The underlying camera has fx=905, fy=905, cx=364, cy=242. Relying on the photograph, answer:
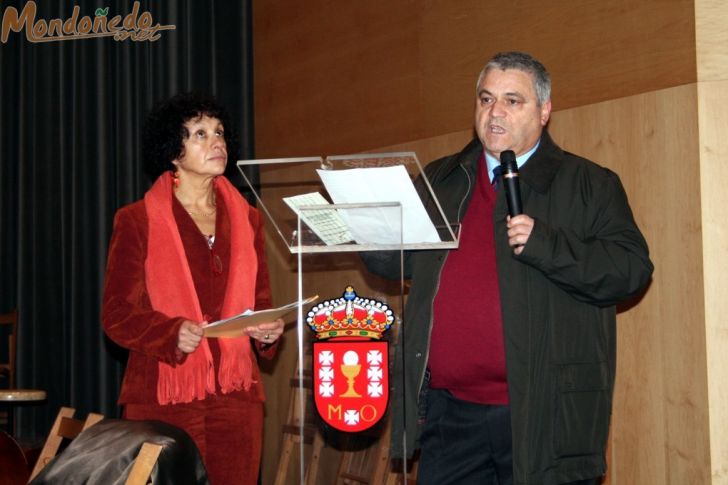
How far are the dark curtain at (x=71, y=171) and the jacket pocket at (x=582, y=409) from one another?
3.90 m

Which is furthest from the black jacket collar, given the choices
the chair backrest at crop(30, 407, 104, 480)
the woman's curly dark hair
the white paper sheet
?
the chair backrest at crop(30, 407, 104, 480)

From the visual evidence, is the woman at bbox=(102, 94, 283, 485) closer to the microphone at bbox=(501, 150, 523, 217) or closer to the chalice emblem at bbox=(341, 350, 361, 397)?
the chalice emblem at bbox=(341, 350, 361, 397)

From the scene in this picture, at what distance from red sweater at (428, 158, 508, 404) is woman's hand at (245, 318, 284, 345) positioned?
0.67m

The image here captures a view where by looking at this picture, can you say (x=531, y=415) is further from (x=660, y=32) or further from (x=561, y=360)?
(x=660, y=32)

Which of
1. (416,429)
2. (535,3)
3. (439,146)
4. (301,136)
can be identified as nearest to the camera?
(416,429)

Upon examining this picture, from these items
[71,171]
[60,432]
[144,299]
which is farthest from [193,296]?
[71,171]

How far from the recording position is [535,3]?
375 cm

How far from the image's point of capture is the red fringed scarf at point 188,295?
289 centimetres

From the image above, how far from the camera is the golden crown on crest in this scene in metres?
2.10

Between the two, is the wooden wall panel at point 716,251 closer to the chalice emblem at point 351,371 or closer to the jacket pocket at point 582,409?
the jacket pocket at point 582,409

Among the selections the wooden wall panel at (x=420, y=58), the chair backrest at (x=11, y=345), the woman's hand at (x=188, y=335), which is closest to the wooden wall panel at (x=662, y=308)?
the wooden wall panel at (x=420, y=58)

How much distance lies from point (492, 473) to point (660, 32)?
5.76 ft

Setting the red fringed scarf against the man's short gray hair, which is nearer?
the man's short gray hair

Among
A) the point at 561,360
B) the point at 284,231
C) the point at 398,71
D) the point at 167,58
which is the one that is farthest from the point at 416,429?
the point at 167,58
